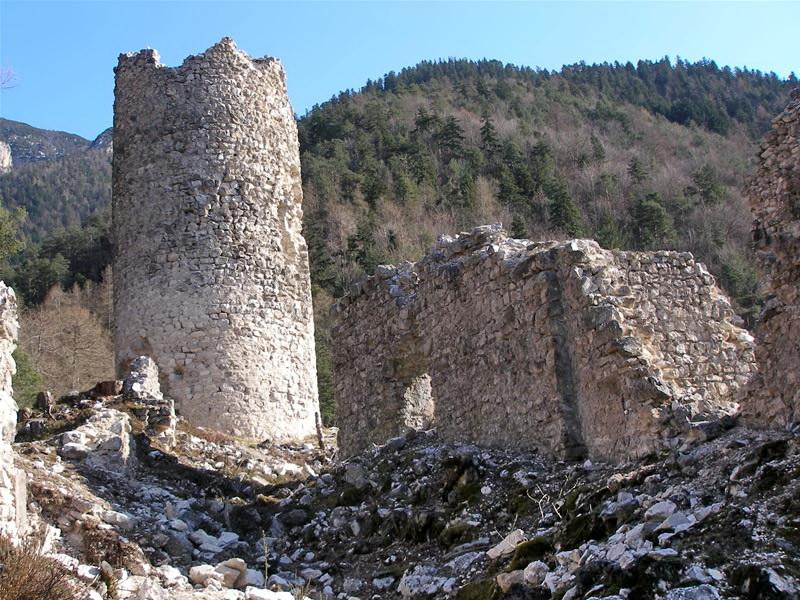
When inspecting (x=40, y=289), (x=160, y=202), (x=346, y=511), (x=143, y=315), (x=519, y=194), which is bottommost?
(x=346, y=511)

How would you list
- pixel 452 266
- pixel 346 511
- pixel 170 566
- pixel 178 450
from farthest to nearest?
1. pixel 178 450
2. pixel 452 266
3. pixel 346 511
4. pixel 170 566

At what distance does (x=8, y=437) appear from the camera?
21.0 feet

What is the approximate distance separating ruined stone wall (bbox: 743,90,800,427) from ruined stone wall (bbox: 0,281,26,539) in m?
4.71

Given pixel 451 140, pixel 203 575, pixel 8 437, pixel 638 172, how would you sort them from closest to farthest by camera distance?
pixel 8 437 → pixel 203 575 → pixel 638 172 → pixel 451 140

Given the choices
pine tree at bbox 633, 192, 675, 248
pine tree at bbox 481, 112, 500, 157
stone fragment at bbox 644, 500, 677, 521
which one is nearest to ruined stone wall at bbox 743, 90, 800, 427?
stone fragment at bbox 644, 500, 677, 521

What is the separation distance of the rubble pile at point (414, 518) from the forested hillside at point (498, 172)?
573 inches

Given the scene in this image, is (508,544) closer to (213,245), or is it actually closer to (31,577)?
(31,577)

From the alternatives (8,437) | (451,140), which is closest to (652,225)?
(451,140)

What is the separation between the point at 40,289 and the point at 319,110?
2528 centimetres

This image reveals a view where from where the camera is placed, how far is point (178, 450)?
1123cm

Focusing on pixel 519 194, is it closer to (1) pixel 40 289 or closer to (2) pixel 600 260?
(1) pixel 40 289

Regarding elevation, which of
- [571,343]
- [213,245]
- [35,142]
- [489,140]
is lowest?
[571,343]

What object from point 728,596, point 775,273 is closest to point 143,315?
point 775,273

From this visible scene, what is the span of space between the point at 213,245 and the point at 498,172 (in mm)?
40695
